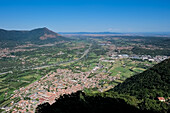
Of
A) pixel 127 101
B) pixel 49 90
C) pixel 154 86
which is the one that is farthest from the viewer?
pixel 49 90

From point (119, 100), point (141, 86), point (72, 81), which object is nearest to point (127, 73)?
point (72, 81)

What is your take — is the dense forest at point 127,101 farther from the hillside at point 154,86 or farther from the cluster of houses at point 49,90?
the cluster of houses at point 49,90

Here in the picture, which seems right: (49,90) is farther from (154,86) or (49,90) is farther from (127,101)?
(154,86)

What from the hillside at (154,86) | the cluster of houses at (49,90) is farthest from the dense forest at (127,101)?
the cluster of houses at (49,90)

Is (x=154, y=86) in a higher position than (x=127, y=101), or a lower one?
lower

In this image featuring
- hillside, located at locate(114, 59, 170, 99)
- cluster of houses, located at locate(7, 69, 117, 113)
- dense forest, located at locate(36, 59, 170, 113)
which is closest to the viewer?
dense forest, located at locate(36, 59, 170, 113)

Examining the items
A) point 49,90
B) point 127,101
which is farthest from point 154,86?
point 49,90

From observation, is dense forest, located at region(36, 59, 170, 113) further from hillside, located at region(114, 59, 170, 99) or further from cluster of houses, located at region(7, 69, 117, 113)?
cluster of houses, located at region(7, 69, 117, 113)

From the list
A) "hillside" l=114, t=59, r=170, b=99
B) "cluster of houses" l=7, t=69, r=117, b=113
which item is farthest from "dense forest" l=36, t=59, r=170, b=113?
"cluster of houses" l=7, t=69, r=117, b=113
